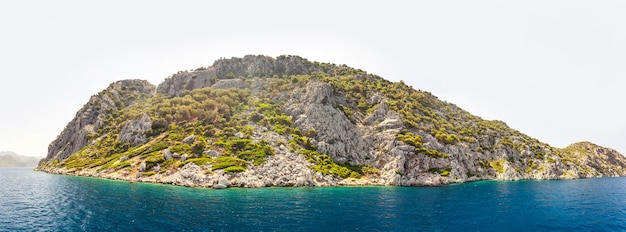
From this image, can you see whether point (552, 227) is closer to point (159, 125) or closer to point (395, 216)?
point (395, 216)

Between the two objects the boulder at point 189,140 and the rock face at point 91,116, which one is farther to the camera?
the rock face at point 91,116

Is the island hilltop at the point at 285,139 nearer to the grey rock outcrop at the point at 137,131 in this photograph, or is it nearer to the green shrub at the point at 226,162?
the green shrub at the point at 226,162

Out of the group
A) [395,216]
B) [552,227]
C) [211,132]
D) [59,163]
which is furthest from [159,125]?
[552,227]

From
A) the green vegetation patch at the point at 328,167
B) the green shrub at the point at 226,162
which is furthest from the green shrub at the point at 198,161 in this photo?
the green vegetation patch at the point at 328,167

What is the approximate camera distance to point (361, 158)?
10819 centimetres

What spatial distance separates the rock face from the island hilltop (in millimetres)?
715

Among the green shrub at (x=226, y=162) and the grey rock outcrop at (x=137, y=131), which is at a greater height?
the grey rock outcrop at (x=137, y=131)

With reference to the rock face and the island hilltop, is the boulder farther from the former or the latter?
the rock face

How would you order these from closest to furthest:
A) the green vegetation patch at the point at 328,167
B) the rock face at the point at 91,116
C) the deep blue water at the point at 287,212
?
the deep blue water at the point at 287,212
the green vegetation patch at the point at 328,167
the rock face at the point at 91,116

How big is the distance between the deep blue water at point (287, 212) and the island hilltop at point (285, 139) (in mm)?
24569

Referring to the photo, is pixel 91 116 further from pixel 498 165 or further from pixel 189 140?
pixel 498 165

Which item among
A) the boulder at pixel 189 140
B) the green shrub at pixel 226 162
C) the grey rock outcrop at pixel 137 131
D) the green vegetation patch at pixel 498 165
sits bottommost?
the green vegetation patch at pixel 498 165

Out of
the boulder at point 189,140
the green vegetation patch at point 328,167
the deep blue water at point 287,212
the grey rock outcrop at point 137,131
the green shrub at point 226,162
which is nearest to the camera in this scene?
the deep blue water at point 287,212

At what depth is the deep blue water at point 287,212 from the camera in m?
38.0
